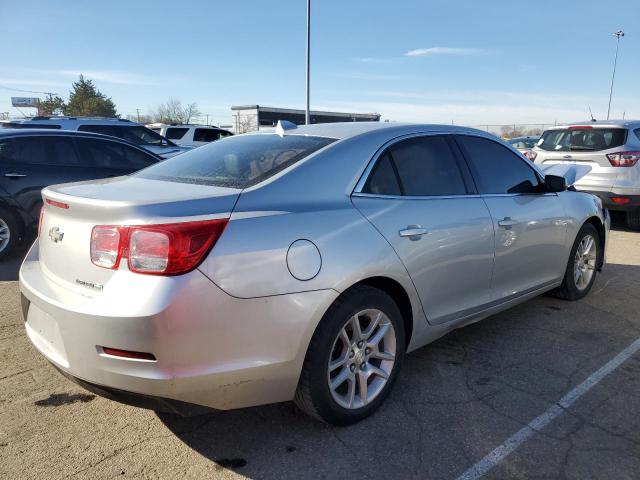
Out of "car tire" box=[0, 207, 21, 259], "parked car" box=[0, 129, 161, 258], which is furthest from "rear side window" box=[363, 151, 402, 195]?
"car tire" box=[0, 207, 21, 259]

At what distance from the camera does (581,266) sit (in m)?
4.79

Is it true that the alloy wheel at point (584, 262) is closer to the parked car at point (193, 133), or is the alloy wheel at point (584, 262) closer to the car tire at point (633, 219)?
the car tire at point (633, 219)

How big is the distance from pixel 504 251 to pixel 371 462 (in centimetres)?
183

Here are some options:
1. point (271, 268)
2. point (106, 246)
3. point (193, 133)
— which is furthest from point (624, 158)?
point (193, 133)

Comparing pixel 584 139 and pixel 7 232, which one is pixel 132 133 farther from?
pixel 584 139

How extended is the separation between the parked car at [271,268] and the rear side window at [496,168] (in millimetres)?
67

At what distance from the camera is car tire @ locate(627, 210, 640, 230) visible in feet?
27.0

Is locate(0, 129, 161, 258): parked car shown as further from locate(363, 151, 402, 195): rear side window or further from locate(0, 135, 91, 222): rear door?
locate(363, 151, 402, 195): rear side window

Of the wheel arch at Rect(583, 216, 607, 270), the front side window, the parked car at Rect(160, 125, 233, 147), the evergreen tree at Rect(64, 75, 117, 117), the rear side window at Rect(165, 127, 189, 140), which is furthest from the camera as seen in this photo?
the evergreen tree at Rect(64, 75, 117, 117)

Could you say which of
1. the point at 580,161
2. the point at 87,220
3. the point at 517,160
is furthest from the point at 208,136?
the point at 87,220

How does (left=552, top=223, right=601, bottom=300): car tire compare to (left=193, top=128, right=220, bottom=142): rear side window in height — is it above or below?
below

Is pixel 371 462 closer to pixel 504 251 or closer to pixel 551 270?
pixel 504 251

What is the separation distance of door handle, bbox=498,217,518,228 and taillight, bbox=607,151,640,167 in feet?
17.7

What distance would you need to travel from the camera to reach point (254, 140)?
3330 mm
